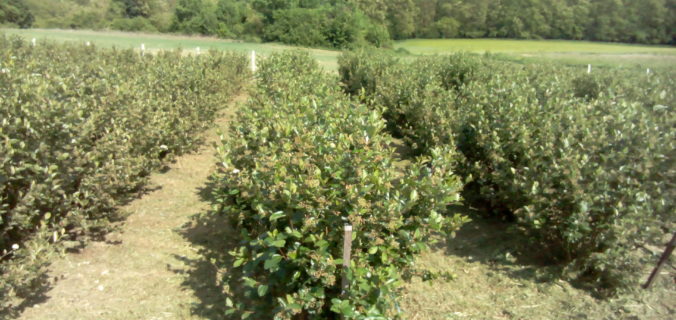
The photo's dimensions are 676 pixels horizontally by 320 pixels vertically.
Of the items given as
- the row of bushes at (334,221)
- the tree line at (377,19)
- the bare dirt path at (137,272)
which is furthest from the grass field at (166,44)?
the row of bushes at (334,221)

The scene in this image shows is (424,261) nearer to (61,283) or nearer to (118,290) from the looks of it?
(118,290)

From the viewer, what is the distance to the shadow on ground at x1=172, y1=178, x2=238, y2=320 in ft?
12.1

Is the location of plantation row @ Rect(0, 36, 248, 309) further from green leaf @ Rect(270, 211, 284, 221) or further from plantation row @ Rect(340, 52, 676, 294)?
plantation row @ Rect(340, 52, 676, 294)

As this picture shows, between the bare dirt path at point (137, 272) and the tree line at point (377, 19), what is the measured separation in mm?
8020

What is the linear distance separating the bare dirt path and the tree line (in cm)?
802

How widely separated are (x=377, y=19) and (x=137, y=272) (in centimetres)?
5428

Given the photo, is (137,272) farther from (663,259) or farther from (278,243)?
(663,259)

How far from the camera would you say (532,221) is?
3.90 metres

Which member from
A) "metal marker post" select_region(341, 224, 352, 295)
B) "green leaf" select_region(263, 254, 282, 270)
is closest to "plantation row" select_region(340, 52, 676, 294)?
"metal marker post" select_region(341, 224, 352, 295)

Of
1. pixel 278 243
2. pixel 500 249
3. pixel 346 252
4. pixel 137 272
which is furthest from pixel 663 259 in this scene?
pixel 137 272

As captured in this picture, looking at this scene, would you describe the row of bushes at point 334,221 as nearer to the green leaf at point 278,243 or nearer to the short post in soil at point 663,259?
the green leaf at point 278,243

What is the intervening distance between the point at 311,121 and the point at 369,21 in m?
50.2

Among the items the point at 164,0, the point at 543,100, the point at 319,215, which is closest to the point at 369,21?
the point at 164,0

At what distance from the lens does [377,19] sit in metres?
55.4
